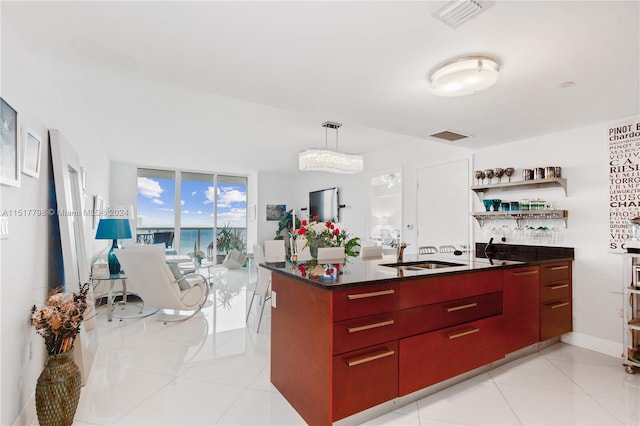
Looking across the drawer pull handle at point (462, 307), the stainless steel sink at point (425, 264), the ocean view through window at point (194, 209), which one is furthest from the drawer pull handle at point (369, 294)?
the ocean view through window at point (194, 209)

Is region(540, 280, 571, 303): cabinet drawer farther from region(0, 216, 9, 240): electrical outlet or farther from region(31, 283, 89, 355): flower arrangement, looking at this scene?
region(0, 216, 9, 240): electrical outlet

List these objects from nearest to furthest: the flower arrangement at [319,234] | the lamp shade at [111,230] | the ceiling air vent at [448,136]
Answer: the flower arrangement at [319,234]
the ceiling air vent at [448,136]
the lamp shade at [111,230]

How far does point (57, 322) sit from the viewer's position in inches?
74.0

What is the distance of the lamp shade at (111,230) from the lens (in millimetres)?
4410

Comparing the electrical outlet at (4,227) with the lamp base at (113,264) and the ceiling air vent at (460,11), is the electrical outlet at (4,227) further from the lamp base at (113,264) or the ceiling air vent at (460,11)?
the lamp base at (113,264)

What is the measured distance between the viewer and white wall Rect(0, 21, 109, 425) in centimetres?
168

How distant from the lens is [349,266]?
255 cm

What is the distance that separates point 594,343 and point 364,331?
2.97 meters

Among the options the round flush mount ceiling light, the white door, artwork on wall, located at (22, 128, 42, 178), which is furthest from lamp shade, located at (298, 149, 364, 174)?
artwork on wall, located at (22, 128, 42, 178)

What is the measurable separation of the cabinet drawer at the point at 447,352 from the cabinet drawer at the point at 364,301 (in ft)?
0.96

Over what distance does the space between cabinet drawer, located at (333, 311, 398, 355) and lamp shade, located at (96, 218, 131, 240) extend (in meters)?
3.90

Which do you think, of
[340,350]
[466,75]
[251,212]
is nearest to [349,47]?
[466,75]

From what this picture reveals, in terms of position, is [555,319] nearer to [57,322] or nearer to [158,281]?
[57,322]

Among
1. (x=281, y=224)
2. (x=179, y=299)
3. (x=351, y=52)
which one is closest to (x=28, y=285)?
(x=179, y=299)
